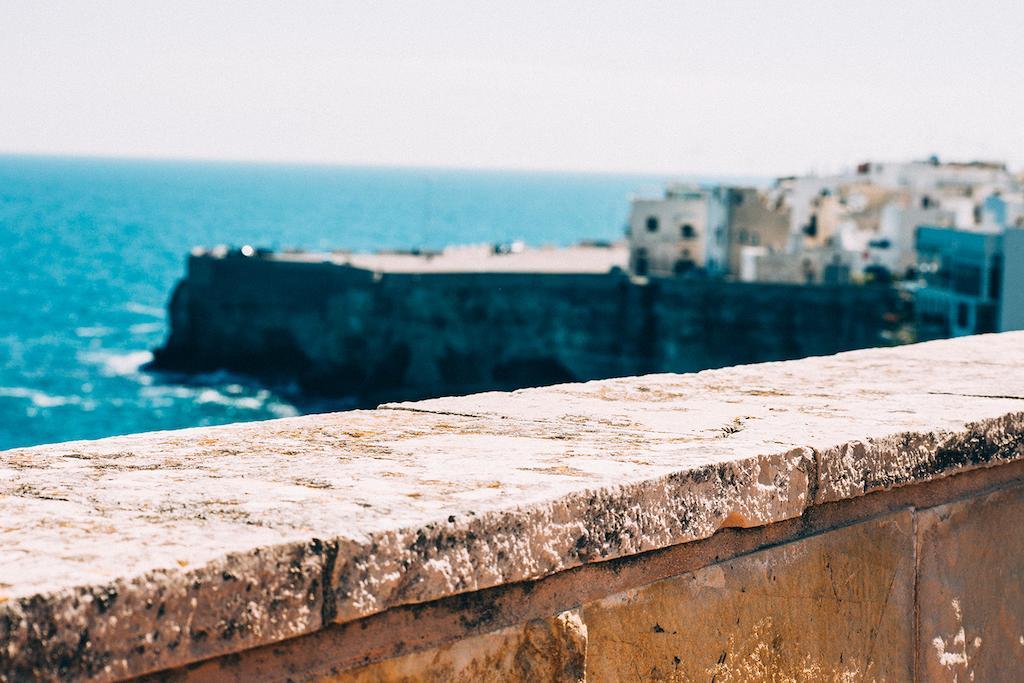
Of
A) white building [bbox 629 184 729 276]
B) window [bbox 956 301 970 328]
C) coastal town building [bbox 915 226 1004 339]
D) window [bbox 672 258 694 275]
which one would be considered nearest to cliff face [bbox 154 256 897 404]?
coastal town building [bbox 915 226 1004 339]

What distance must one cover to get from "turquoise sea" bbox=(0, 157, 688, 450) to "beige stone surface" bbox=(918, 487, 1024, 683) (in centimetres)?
3810

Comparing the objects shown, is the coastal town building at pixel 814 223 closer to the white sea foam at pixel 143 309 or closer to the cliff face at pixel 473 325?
the cliff face at pixel 473 325

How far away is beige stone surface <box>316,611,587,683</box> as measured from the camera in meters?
2.13

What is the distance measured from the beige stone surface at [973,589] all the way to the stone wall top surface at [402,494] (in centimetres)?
12

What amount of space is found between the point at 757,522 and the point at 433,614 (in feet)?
2.27

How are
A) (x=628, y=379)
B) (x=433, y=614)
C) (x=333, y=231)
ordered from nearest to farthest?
(x=433, y=614), (x=628, y=379), (x=333, y=231)

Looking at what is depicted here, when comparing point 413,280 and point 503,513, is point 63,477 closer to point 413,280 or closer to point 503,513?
point 503,513

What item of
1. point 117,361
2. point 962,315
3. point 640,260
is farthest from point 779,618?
point 117,361

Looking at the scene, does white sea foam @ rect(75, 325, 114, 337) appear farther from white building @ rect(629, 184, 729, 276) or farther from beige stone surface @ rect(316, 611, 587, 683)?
beige stone surface @ rect(316, 611, 587, 683)

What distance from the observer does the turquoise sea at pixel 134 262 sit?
46.6 meters

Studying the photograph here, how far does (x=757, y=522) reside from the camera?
8.46 feet

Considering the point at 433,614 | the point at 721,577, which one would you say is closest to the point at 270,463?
the point at 433,614

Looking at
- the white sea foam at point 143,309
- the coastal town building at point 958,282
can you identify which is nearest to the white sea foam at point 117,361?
the white sea foam at point 143,309

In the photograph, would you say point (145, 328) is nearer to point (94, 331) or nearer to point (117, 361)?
point (94, 331)
